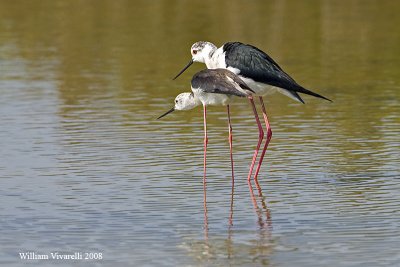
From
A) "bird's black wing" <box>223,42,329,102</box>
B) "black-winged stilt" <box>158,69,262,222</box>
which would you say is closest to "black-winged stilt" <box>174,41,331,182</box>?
"bird's black wing" <box>223,42,329,102</box>

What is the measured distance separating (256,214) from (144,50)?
9.97 meters

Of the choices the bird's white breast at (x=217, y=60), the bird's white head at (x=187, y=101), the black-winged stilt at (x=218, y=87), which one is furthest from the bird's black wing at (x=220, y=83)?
the bird's white head at (x=187, y=101)

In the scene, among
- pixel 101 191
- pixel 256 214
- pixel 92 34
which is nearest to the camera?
pixel 256 214

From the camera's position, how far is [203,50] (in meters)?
11.0

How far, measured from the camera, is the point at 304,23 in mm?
21047

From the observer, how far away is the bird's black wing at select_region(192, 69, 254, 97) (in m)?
9.85

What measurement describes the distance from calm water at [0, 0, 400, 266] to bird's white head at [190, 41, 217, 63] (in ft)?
2.67

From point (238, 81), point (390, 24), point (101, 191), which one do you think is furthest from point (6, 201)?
point (390, 24)

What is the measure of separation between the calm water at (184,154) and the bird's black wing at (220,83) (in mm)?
691

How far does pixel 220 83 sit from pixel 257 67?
0.44 metres

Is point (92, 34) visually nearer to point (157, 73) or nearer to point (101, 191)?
point (157, 73)

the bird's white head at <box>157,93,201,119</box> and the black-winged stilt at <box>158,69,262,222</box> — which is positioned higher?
the black-winged stilt at <box>158,69,262,222</box>

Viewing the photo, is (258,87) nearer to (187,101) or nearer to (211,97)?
(211,97)

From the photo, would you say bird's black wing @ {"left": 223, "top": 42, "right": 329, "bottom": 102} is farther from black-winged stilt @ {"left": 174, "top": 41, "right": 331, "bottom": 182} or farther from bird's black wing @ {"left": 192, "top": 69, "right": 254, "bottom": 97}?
bird's black wing @ {"left": 192, "top": 69, "right": 254, "bottom": 97}
